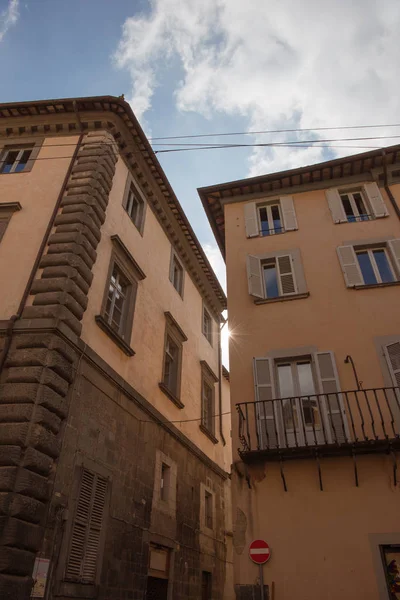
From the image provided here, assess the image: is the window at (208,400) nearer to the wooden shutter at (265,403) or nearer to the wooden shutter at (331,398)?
the wooden shutter at (265,403)

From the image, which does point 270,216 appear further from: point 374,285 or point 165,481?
point 165,481

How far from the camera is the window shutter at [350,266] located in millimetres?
10633

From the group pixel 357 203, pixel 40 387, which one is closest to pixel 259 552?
pixel 40 387

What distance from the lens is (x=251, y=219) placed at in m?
13.1

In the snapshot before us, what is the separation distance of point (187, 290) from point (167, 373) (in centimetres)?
450

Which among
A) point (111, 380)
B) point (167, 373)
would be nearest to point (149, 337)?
point (167, 373)

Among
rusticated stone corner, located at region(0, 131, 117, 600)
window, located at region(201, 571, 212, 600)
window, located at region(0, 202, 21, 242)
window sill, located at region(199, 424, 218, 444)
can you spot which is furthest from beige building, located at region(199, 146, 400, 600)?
window, located at region(201, 571, 212, 600)

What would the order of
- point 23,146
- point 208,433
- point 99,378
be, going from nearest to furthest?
point 99,378
point 23,146
point 208,433

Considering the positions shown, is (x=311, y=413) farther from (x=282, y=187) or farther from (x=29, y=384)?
(x=282, y=187)

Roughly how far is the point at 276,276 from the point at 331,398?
3824 mm

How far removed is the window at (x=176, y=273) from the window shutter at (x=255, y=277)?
498cm

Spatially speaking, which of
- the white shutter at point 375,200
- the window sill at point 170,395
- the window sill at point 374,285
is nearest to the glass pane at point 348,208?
the white shutter at point 375,200

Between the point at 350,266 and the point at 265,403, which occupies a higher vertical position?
the point at 350,266

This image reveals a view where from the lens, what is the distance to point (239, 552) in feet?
25.3
